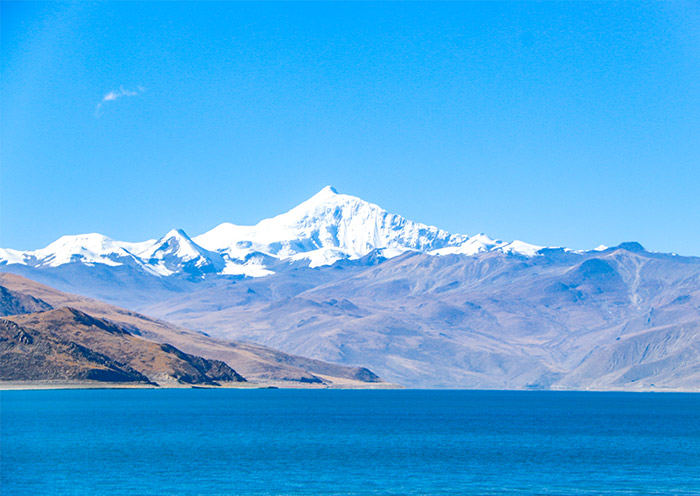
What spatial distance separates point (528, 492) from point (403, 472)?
640 inches

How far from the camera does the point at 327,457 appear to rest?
357 ft

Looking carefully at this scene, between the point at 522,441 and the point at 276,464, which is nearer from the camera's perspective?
the point at 276,464

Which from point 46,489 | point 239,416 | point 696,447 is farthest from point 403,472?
point 239,416

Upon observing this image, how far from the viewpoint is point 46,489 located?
81.9m

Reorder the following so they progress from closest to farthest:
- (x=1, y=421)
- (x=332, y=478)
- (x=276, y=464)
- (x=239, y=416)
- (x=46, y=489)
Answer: (x=46, y=489)
(x=332, y=478)
(x=276, y=464)
(x=1, y=421)
(x=239, y=416)

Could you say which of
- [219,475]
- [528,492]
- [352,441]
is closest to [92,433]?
[352,441]

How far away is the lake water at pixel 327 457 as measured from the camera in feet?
282

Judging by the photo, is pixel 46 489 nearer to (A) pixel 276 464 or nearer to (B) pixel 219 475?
(B) pixel 219 475

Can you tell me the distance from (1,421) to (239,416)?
49.5m

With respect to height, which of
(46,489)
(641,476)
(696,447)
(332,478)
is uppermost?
(696,447)

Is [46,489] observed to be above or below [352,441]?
below

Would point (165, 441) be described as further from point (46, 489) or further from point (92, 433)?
point (46, 489)

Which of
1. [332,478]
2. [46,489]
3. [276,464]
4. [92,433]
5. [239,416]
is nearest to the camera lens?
[46,489]

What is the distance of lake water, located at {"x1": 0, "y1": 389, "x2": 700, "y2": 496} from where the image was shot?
8606 centimetres
